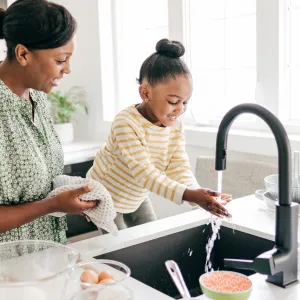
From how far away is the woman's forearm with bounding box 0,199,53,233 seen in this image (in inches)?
51.3

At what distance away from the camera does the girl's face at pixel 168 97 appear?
1.57 m

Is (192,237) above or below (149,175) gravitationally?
below

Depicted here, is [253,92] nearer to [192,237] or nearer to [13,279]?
[192,237]

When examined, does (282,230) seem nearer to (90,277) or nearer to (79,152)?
(90,277)

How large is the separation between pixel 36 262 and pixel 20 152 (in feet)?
1.29

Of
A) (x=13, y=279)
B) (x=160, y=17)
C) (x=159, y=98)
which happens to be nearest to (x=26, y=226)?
(x=13, y=279)

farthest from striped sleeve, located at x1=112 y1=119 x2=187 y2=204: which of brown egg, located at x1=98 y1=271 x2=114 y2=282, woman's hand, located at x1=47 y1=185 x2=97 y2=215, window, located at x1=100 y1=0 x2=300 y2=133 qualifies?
window, located at x1=100 y1=0 x2=300 y2=133

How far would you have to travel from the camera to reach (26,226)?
143 centimetres

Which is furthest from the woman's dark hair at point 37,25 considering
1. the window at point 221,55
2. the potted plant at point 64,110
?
the potted plant at point 64,110

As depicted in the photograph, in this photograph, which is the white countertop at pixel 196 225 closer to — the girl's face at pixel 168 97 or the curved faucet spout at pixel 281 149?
the curved faucet spout at pixel 281 149

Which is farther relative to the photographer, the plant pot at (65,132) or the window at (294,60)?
the plant pot at (65,132)

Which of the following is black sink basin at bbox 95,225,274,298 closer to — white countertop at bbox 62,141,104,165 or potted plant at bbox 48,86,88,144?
white countertop at bbox 62,141,104,165

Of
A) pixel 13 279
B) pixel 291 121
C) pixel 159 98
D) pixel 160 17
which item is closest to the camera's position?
pixel 13 279

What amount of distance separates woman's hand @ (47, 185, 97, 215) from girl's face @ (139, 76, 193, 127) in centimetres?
44
